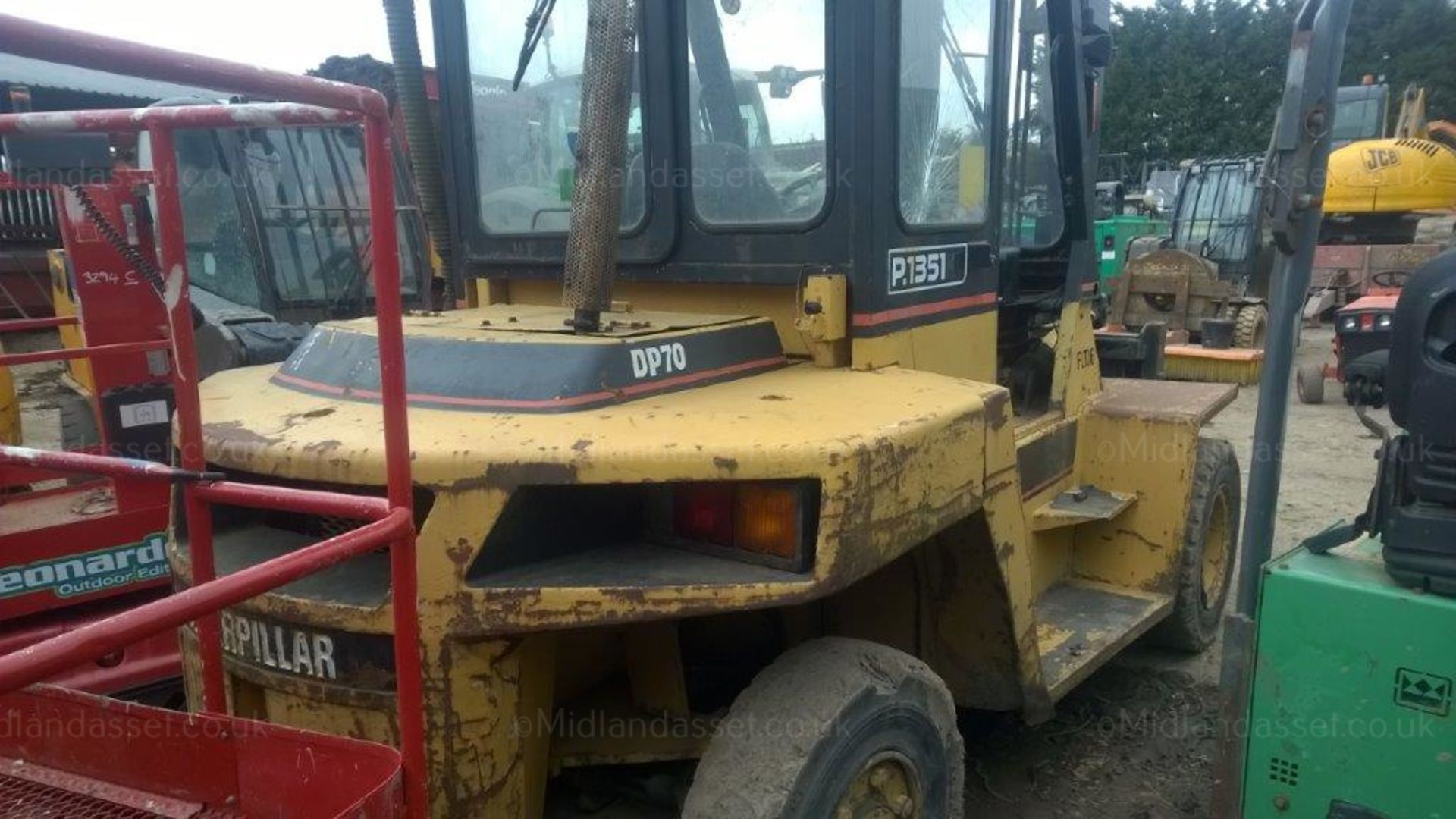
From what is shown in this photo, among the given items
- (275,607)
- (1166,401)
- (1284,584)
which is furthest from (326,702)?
(1166,401)

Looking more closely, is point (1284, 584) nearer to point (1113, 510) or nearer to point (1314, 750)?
point (1314, 750)

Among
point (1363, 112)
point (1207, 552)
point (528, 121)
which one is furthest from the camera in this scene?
point (1363, 112)

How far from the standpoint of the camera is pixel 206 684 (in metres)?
2.17

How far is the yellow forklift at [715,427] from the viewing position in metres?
2.00

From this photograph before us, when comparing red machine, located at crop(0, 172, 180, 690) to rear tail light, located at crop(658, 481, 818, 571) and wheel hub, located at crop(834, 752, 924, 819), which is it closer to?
rear tail light, located at crop(658, 481, 818, 571)

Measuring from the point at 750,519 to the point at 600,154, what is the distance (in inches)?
36.2

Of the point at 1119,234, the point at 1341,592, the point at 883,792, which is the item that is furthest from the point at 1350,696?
the point at 1119,234

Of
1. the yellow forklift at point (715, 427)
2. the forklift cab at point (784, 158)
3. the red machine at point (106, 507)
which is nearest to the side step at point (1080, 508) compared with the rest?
the yellow forklift at point (715, 427)

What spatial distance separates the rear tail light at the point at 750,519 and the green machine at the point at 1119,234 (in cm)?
1408

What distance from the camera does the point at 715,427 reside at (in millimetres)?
2109

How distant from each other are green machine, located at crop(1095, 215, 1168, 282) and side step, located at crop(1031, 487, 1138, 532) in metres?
11.8

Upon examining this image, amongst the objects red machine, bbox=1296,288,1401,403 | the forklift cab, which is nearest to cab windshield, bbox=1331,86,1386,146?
red machine, bbox=1296,288,1401,403

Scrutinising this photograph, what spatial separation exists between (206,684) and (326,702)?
0.95 feet

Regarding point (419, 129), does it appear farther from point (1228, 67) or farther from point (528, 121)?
point (1228, 67)
